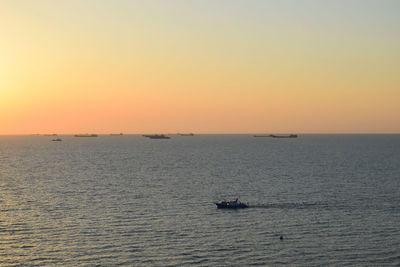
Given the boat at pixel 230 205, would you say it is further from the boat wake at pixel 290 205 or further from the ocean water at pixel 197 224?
the boat wake at pixel 290 205

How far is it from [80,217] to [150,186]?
46.3 metres

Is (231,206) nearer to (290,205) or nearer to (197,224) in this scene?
(290,205)

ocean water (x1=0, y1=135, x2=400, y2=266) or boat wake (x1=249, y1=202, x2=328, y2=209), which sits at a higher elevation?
boat wake (x1=249, y1=202, x2=328, y2=209)

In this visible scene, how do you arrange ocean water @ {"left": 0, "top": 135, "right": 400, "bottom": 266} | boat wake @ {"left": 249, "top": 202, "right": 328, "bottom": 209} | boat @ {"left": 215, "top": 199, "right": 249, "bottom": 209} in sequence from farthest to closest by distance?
boat wake @ {"left": 249, "top": 202, "right": 328, "bottom": 209} < boat @ {"left": 215, "top": 199, "right": 249, "bottom": 209} < ocean water @ {"left": 0, "top": 135, "right": 400, "bottom": 266}

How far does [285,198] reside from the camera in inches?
4122

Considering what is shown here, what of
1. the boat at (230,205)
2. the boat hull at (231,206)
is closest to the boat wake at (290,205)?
the boat hull at (231,206)

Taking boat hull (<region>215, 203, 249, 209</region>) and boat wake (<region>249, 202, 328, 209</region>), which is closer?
boat hull (<region>215, 203, 249, 209</region>)

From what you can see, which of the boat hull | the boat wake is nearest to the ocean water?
the boat wake

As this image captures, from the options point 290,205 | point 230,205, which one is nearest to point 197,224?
point 230,205

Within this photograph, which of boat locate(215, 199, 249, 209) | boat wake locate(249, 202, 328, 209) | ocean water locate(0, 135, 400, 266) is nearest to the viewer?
ocean water locate(0, 135, 400, 266)

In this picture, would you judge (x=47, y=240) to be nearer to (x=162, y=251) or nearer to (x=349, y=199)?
(x=162, y=251)

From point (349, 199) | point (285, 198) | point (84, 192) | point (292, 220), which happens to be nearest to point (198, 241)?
point (292, 220)

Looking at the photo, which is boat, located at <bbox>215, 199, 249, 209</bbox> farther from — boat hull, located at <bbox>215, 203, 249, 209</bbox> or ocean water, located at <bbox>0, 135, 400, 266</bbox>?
ocean water, located at <bbox>0, 135, 400, 266</bbox>

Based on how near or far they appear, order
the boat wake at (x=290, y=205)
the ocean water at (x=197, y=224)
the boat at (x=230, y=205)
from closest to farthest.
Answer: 1. the ocean water at (x=197, y=224)
2. the boat at (x=230, y=205)
3. the boat wake at (x=290, y=205)
